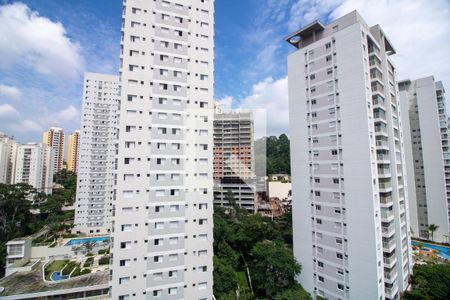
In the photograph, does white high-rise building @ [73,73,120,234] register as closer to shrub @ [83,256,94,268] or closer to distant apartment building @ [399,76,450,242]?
shrub @ [83,256,94,268]

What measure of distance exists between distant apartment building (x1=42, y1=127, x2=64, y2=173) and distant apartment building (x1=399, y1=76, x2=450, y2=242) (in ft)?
279

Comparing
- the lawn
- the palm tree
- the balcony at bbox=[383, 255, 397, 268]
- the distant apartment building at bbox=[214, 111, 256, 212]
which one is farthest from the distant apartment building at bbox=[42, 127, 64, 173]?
the palm tree

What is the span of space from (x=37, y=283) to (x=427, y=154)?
1886 inches

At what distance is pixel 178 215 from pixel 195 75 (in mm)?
8470

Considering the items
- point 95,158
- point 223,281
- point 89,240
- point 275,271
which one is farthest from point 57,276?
point 275,271

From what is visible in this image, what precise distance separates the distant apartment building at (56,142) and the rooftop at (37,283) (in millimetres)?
53459

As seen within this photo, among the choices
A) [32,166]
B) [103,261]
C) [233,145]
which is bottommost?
[103,261]

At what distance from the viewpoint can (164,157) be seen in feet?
39.5

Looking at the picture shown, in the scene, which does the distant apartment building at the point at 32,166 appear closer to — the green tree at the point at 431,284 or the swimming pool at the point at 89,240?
the swimming pool at the point at 89,240

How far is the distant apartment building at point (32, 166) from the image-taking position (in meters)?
45.9

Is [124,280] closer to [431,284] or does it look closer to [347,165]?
[347,165]

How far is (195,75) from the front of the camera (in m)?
13.1

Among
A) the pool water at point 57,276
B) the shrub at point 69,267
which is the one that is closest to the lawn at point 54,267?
the pool water at point 57,276

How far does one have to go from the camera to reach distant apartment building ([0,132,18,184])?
147 feet
